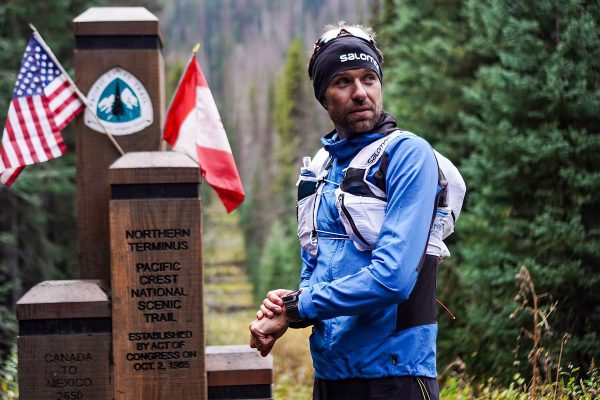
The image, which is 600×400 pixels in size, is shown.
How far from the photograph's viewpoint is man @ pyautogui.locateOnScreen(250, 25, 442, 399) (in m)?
2.97

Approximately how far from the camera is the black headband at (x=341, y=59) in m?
3.31

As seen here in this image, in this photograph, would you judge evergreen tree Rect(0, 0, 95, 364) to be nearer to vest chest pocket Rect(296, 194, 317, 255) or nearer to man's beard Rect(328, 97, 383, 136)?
vest chest pocket Rect(296, 194, 317, 255)

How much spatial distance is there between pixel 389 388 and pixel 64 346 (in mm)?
2594

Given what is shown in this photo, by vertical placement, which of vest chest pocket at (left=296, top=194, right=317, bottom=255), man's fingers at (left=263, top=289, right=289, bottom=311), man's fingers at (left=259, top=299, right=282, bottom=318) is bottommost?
man's fingers at (left=259, top=299, right=282, bottom=318)

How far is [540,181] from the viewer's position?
10969 mm

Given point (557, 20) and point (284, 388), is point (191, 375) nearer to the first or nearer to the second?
point (284, 388)

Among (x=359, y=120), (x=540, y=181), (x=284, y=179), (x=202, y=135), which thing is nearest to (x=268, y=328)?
(x=359, y=120)

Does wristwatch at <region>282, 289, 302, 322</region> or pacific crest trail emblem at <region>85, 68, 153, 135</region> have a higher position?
pacific crest trail emblem at <region>85, 68, 153, 135</region>

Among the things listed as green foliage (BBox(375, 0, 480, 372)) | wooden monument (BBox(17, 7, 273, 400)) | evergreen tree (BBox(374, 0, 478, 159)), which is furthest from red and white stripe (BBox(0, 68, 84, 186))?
evergreen tree (BBox(374, 0, 478, 159))

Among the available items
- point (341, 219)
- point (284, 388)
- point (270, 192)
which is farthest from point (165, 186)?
point (270, 192)

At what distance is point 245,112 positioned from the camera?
390 ft

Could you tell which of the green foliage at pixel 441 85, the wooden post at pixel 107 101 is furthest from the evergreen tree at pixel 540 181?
the wooden post at pixel 107 101

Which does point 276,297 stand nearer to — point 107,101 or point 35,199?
point 107,101

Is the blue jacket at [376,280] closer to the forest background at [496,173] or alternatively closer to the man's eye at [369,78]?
the man's eye at [369,78]
